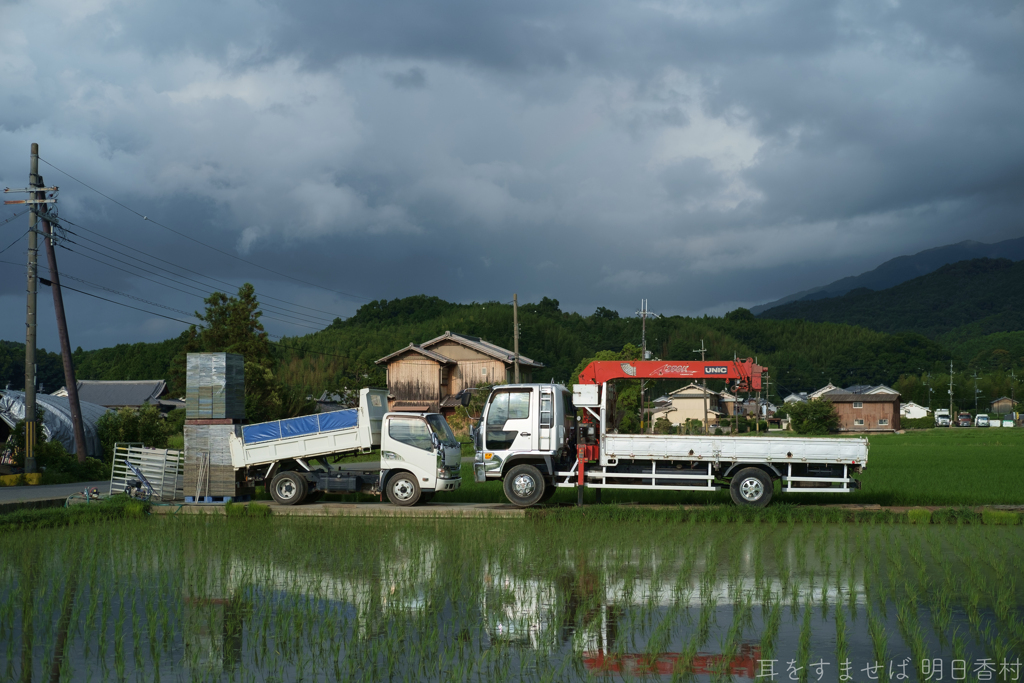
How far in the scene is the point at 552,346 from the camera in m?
112

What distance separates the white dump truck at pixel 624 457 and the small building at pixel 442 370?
39.2m

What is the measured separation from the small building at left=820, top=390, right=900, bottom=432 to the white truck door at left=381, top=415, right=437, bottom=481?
8355cm

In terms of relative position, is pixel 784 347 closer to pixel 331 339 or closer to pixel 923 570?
pixel 331 339

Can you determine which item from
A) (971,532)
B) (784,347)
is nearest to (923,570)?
(971,532)

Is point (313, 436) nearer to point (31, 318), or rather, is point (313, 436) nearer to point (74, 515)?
point (74, 515)

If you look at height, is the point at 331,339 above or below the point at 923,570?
Answer: above

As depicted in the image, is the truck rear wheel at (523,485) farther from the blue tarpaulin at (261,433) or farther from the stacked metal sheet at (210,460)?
the stacked metal sheet at (210,460)

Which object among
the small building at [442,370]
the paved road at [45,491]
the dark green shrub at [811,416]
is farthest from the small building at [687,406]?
the paved road at [45,491]

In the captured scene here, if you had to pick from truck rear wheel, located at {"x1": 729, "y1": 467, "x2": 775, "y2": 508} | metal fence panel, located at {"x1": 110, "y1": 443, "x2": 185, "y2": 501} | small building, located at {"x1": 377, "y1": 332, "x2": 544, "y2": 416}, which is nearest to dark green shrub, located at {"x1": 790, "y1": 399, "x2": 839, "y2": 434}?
small building, located at {"x1": 377, "y1": 332, "x2": 544, "y2": 416}

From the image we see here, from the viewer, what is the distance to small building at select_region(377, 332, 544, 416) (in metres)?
58.0

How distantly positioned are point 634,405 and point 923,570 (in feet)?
166

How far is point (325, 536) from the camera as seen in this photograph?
1372 cm

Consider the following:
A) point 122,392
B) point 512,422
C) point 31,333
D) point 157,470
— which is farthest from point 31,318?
point 122,392

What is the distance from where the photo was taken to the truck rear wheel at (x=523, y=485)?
675 inches
